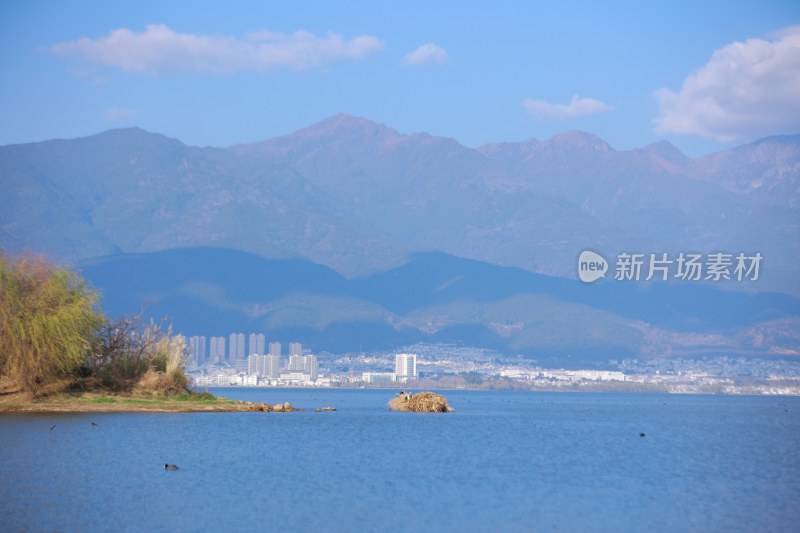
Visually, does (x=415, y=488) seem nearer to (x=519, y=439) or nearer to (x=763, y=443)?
(x=519, y=439)

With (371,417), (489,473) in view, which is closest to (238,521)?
(489,473)

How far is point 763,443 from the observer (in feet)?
178

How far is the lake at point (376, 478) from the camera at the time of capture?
27953mm

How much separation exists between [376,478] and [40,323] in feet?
86.3

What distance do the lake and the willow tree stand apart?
302cm

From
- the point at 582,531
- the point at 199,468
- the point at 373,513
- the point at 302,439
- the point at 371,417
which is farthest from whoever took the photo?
the point at 371,417

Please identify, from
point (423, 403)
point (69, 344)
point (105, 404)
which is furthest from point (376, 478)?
point (423, 403)

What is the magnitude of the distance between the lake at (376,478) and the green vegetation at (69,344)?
3087 millimetres

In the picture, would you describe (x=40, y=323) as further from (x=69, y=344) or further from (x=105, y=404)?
(x=105, y=404)

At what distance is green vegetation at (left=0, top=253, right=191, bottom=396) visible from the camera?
2211 inches

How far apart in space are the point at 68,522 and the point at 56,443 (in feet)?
56.2

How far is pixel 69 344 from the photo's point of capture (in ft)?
187

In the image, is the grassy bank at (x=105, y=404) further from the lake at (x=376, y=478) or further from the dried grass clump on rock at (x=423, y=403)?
the dried grass clump on rock at (x=423, y=403)

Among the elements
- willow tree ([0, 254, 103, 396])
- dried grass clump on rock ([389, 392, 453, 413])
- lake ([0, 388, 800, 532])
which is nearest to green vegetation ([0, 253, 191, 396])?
willow tree ([0, 254, 103, 396])
